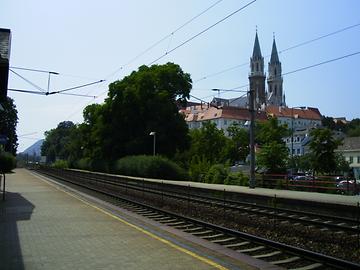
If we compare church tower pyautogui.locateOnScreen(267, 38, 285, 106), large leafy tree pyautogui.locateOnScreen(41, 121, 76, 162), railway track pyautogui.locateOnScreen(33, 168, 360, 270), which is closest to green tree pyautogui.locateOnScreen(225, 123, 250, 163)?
large leafy tree pyautogui.locateOnScreen(41, 121, 76, 162)

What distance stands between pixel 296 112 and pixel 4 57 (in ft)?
530

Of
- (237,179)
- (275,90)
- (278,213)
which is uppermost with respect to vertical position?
(275,90)

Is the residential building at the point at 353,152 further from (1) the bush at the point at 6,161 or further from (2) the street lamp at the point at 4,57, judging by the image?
(2) the street lamp at the point at 4,57

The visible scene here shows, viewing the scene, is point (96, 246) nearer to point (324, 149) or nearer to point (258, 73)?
point (324, 149)

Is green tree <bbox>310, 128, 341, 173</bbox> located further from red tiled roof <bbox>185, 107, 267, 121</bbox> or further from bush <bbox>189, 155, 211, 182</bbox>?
red tiled roof <bbox>185, 107, 267, 121</bbox>

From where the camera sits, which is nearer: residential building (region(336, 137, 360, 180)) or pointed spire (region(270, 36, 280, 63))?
residential building (region(336, 137, 360, 180))

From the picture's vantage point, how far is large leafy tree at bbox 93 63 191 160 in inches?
2329

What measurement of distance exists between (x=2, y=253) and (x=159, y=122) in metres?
49.0

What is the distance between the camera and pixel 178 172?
168 ft

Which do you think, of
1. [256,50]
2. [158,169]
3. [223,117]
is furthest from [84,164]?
[256,50]

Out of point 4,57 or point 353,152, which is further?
point 353,152

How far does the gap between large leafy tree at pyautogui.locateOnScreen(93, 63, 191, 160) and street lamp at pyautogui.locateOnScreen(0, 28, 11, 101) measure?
37.4 meters

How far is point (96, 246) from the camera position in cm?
1117

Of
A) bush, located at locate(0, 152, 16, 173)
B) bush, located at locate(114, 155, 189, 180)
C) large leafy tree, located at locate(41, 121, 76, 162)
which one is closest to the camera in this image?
bush, located at locate(114, 155, 189, 180)
